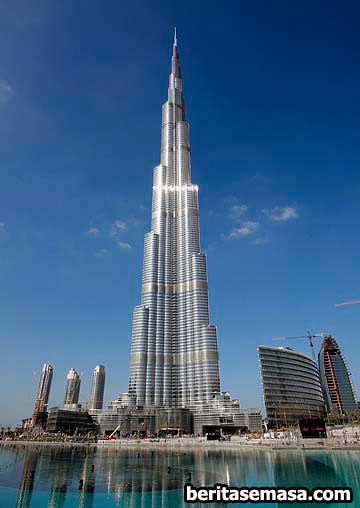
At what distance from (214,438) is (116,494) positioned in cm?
14286

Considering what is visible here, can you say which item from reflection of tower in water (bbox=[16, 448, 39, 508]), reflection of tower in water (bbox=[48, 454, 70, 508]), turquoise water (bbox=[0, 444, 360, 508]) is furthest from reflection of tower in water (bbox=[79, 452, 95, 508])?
reflection of tower in water (bbox=[16, 448, 39, 508])

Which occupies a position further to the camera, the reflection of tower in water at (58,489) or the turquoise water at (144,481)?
the turquoise water at (144,481)

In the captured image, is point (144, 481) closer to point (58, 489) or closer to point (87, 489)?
point (87, 489)

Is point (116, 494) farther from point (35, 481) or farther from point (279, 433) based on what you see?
point (279, 433)

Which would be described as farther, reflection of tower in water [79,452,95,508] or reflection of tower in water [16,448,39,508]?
reflection of tower in water [79,452,95,508]

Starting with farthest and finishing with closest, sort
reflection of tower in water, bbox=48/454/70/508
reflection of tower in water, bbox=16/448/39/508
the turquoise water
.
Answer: the turquoise water
reflection of tower in water, bbox=16/448/39/508
reflection of tower in water, bbox=48/454/70/508

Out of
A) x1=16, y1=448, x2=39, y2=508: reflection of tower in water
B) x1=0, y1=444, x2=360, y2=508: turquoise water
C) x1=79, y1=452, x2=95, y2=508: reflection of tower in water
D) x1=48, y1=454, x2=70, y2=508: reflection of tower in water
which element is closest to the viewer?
x1=48, y1=454, x2=70, y2=508: reflection of tower in water

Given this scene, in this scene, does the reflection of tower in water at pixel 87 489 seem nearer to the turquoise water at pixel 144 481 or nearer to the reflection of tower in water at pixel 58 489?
the turquoise water at pixel 144 481

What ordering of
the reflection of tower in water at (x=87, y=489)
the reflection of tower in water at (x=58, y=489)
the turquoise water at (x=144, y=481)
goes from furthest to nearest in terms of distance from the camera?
the turquoise water at (x=144, y=481) < the reflection of tower in water at (x=87, y=489) < the reflection of tower in water at (x=58, y=489)

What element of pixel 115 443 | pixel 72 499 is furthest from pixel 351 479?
pixel 115 443

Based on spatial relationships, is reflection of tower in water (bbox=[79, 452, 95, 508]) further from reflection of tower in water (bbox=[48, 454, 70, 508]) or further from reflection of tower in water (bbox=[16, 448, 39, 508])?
reflection of tower in water (bbox=[16, 448, 39, 508])

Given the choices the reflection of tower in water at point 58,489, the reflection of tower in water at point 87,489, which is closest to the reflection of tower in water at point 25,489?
the reflection of tower in water at point 58,489

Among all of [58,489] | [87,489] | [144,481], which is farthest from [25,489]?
[144,481]

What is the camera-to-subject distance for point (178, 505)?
44.9 m
